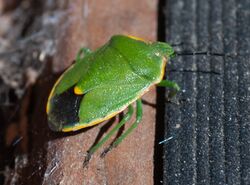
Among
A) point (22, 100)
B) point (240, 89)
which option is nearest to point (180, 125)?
point (240, 89)

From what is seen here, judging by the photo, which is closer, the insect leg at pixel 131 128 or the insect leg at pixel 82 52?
the insect leg at pixel 131 128

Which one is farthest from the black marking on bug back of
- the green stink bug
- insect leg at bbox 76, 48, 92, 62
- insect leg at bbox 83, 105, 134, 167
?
insect leg at bbox 76, 48, 92, 62

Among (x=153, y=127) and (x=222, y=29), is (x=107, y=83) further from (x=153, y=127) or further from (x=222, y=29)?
(x=222, y=29)

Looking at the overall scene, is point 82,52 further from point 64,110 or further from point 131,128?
point 131,128

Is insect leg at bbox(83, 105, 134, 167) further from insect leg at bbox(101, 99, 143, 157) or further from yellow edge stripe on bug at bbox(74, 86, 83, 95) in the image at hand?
yellow edge stripe on bug at bbox(74, 86, 83, 95)

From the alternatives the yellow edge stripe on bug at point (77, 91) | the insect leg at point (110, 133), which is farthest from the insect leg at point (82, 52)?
the insect leg at point (110, 133)

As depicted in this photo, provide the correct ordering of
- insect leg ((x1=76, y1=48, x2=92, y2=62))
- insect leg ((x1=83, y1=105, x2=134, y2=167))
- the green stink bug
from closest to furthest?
insect leg ((x1=83, y1=105, x2=134, y2=167)) < the green stink bug < insect leg ((x1=76, y1=48, x2=92, y2=62))

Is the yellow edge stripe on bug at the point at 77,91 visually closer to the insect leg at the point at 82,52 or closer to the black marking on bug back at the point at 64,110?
the black marking on bug back at the point at 64,110

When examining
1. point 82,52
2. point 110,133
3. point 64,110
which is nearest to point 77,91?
point 64,110
